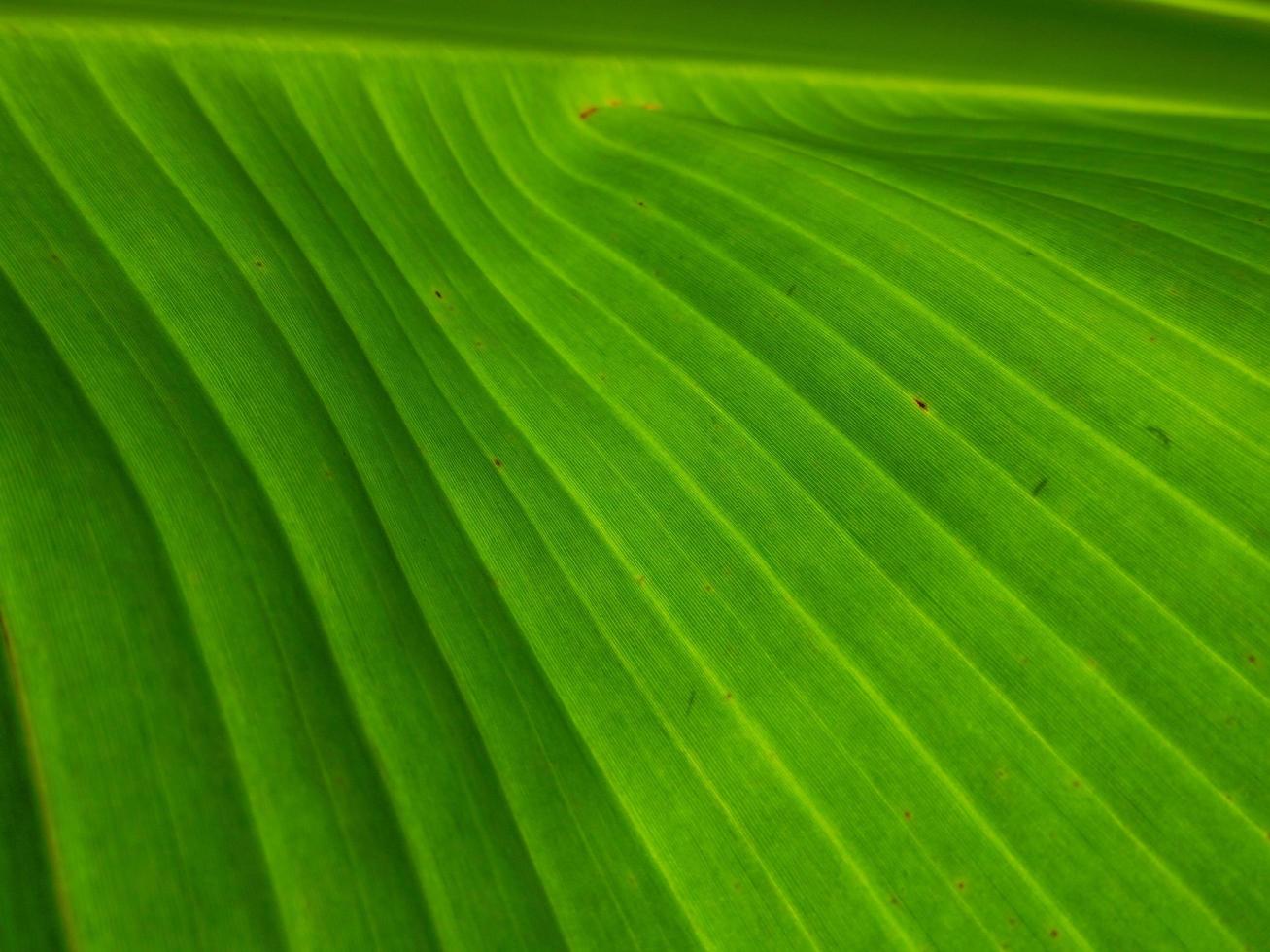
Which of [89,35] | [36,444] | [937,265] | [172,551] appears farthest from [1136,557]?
[89,35]

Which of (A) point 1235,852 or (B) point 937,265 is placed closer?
(A) point 1235,852

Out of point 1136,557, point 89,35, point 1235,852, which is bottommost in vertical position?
point 1235,852

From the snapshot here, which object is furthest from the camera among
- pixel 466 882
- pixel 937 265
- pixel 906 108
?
pixel 906 108

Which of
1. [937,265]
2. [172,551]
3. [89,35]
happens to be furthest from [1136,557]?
[89,35]

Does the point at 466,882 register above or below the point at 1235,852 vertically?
above

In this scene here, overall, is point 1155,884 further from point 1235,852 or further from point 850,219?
point 850,219

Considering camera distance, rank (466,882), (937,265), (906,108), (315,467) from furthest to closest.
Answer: (906,108), (937,265), (315,467), (466,882)

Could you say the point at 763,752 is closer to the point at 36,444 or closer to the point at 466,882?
the point at 466,882
